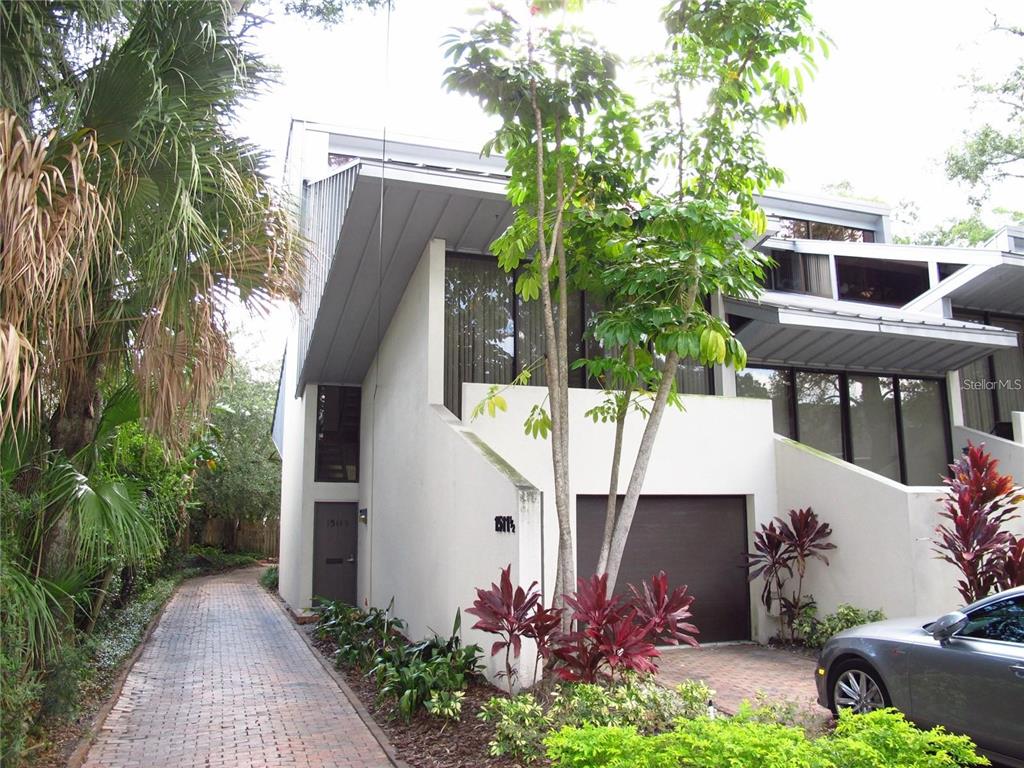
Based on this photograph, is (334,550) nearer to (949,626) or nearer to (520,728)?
(520,728)

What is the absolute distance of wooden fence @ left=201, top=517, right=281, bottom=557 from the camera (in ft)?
104

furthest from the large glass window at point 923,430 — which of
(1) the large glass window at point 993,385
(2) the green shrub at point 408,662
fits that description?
(2) the green shrub at point 408,662

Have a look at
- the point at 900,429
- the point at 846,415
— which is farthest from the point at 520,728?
the point at 900,429

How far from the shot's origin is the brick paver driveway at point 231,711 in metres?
6.51

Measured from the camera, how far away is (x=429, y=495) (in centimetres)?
995

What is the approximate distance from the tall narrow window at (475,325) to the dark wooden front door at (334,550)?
6063mm

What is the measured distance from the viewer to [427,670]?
24.6ft

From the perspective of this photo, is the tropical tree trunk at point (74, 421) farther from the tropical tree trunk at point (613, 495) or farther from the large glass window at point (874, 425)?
the large glass window at point (874, 425)

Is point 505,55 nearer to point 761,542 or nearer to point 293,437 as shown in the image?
point 761,542

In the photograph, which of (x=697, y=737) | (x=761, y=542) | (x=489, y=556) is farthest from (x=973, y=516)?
(x=697, y=737)

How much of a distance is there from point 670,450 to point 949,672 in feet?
17.0

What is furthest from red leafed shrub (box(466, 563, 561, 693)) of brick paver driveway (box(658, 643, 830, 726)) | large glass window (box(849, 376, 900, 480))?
large glass window (box(849, 376, 900, 480))

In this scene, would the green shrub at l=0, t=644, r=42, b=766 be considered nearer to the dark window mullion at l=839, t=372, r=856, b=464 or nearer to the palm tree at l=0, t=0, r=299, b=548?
the palm tree at l=0, t=0, r=299, b=548

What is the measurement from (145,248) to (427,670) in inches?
173
